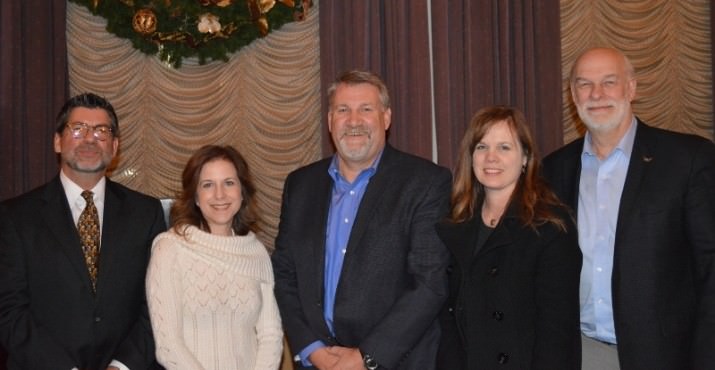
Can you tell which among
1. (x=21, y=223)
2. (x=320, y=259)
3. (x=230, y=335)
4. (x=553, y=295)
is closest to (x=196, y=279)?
(x=230, y=335)

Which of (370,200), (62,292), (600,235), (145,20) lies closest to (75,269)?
(62,292)

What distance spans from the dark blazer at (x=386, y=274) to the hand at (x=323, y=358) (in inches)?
2.6

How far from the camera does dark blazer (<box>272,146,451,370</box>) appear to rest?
130 inches

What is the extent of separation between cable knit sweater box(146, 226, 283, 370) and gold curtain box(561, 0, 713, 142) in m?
3.74

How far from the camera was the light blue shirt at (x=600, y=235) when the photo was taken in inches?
128

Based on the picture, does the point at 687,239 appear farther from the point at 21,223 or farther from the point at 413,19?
the point at 413,19

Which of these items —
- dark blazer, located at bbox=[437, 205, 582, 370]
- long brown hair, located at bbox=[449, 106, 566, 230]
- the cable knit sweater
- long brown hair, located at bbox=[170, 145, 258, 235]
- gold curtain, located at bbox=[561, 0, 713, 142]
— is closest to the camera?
dark blazer, located at bbox=[437, 205, 582, 370]

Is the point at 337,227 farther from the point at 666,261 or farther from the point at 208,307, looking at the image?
the point at 666,261

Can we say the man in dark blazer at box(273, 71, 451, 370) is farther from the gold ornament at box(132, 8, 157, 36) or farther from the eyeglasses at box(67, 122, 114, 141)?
the gold ornament at box(132, 8, 157, 36)

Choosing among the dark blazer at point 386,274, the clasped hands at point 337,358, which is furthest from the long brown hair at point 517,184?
the clasped hands at point 337,358

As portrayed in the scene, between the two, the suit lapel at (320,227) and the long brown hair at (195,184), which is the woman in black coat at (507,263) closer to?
the suit lapel at (320,227)

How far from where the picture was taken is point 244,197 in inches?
143

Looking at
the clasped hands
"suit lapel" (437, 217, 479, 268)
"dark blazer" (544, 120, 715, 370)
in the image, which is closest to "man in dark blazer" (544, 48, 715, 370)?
"dark blazer" (544, 120, 715, 370)

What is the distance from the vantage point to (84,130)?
3.60 metres
